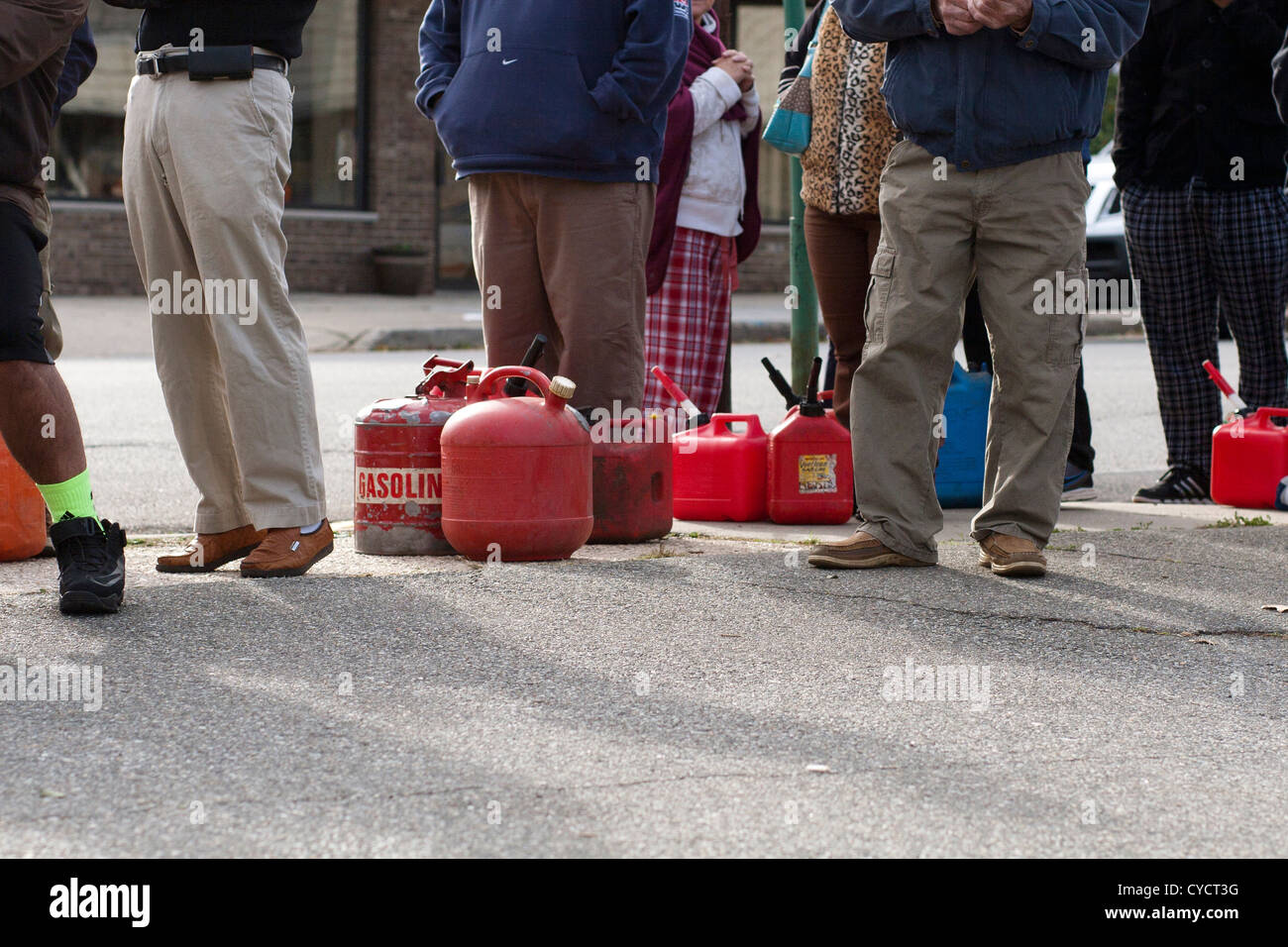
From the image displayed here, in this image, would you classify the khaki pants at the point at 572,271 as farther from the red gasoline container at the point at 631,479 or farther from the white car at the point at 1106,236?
the white car at the point at 1106,236

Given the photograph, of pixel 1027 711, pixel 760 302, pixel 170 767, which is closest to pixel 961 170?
pixel 1027 711

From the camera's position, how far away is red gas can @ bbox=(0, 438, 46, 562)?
189 inches

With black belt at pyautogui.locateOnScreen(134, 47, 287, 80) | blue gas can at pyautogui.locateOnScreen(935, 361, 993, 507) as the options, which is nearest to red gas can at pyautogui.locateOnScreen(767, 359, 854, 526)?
blue gas can at pyautogui.locateOnScreen(935, 361, 993, 507)

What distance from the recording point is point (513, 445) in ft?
14.9

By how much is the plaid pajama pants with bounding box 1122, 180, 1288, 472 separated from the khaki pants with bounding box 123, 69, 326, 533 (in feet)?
11.2

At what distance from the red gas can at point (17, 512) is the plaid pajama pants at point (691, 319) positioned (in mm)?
2323

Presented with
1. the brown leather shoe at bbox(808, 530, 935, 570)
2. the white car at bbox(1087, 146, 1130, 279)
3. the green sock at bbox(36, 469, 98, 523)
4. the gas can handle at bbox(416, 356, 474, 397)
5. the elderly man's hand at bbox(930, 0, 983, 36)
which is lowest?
the brown leather shoe at bbox(808, 530, 935, 570)

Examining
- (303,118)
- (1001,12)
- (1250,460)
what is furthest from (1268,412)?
(303,118)

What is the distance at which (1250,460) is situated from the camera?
19.9 ft

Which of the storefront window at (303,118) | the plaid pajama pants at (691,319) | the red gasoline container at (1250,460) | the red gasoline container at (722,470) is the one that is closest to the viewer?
the red gasoline container at (722,470)

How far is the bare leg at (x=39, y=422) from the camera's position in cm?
390

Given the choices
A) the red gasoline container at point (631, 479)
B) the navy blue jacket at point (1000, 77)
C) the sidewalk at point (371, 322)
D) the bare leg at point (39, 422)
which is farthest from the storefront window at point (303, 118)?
the bare leg at point (39, 422)

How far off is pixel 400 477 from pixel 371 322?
11.4 meters

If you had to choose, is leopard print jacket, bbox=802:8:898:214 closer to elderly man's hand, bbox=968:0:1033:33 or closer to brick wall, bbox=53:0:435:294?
elderly man's hand, bbox=968:0:1033:33
